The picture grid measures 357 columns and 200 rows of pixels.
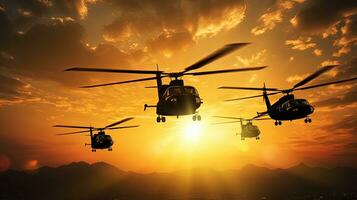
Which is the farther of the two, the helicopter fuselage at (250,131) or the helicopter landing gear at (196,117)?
the helicopter fuselage at (250,131)

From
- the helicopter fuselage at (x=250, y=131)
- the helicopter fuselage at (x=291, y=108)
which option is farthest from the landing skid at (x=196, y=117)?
the helicopter fuselage at (x=250, y=131)

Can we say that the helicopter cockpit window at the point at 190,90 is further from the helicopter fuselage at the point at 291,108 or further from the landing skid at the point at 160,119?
the helicopter fuselage at the point at 291,108

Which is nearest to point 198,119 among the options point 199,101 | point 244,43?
point 199,101

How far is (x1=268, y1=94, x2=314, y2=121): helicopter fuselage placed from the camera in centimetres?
3034

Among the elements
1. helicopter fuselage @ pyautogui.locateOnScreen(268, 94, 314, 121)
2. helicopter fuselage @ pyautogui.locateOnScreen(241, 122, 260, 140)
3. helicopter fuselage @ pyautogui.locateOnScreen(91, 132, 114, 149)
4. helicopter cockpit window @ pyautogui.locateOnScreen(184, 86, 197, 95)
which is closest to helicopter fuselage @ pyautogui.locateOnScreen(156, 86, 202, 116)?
helicopter cockpit window @ pyautogui.locateOnScreen(184, 86, 197, 95)

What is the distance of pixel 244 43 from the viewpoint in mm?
10695

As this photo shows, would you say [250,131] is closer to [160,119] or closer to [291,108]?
[291,108]

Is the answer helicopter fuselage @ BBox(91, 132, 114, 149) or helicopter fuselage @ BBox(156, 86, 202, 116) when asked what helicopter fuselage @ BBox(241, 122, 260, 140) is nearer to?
helicopter fuselage @ BBox(91, 132, 114, 149)

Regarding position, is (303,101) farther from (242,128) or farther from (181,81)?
(242,128)

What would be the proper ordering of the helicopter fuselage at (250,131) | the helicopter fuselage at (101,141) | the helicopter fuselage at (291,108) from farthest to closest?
the helicopter fuselage at (250,131) < the helicopter fuselage at (101,141) < the helicopter fuselage at (291,108)

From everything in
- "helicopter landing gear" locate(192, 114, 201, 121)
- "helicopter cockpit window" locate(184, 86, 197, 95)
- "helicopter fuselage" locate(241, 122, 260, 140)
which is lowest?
"helicopter fuselage" locate(241, 122, 260, 140)

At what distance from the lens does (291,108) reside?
30875 millimetres

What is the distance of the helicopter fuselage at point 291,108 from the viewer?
99.6 feet

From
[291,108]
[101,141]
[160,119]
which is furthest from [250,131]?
[160,119]
